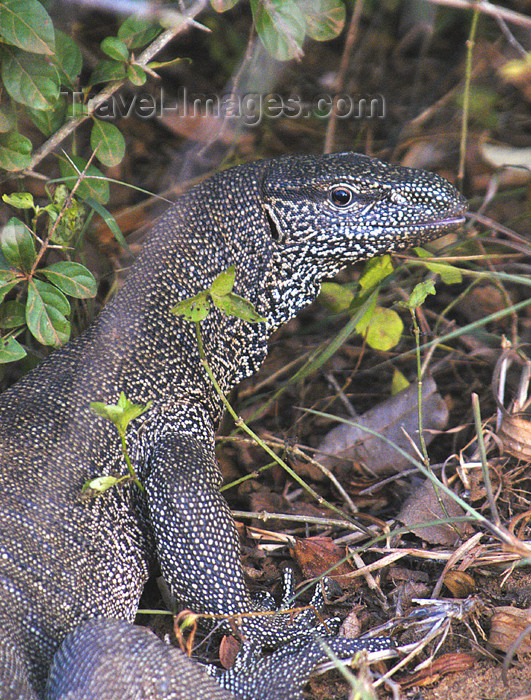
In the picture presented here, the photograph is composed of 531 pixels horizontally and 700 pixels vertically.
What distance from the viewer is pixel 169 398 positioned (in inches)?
143

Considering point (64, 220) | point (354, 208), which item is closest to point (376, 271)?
point (354, 208)

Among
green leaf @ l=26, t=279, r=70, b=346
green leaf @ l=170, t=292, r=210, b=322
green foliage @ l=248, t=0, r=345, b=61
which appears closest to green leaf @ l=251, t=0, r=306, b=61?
green foliage @ l=248, t=0, r=345, b=61

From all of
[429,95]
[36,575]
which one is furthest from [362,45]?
[36,575]

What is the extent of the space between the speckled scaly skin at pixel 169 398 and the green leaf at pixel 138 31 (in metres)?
0.86

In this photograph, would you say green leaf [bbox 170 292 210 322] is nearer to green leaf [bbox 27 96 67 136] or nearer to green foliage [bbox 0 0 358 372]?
green foliage [bbox 0 0 358 372]

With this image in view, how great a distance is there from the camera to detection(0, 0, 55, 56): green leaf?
11.2 ft

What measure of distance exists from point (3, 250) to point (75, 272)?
0.37 meters

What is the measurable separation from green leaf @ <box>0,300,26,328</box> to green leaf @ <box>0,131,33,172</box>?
742 millimetres

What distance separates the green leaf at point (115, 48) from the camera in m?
3.73

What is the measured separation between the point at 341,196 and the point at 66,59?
1.73 m

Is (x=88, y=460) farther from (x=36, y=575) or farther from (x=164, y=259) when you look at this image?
(x=164, y=259)

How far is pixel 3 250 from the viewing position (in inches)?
139

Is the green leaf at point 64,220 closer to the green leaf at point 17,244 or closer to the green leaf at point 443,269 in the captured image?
the green leaf at point 17,244

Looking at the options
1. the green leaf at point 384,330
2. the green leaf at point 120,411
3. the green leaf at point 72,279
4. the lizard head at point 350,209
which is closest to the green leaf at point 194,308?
the green leaf at point 120,411
